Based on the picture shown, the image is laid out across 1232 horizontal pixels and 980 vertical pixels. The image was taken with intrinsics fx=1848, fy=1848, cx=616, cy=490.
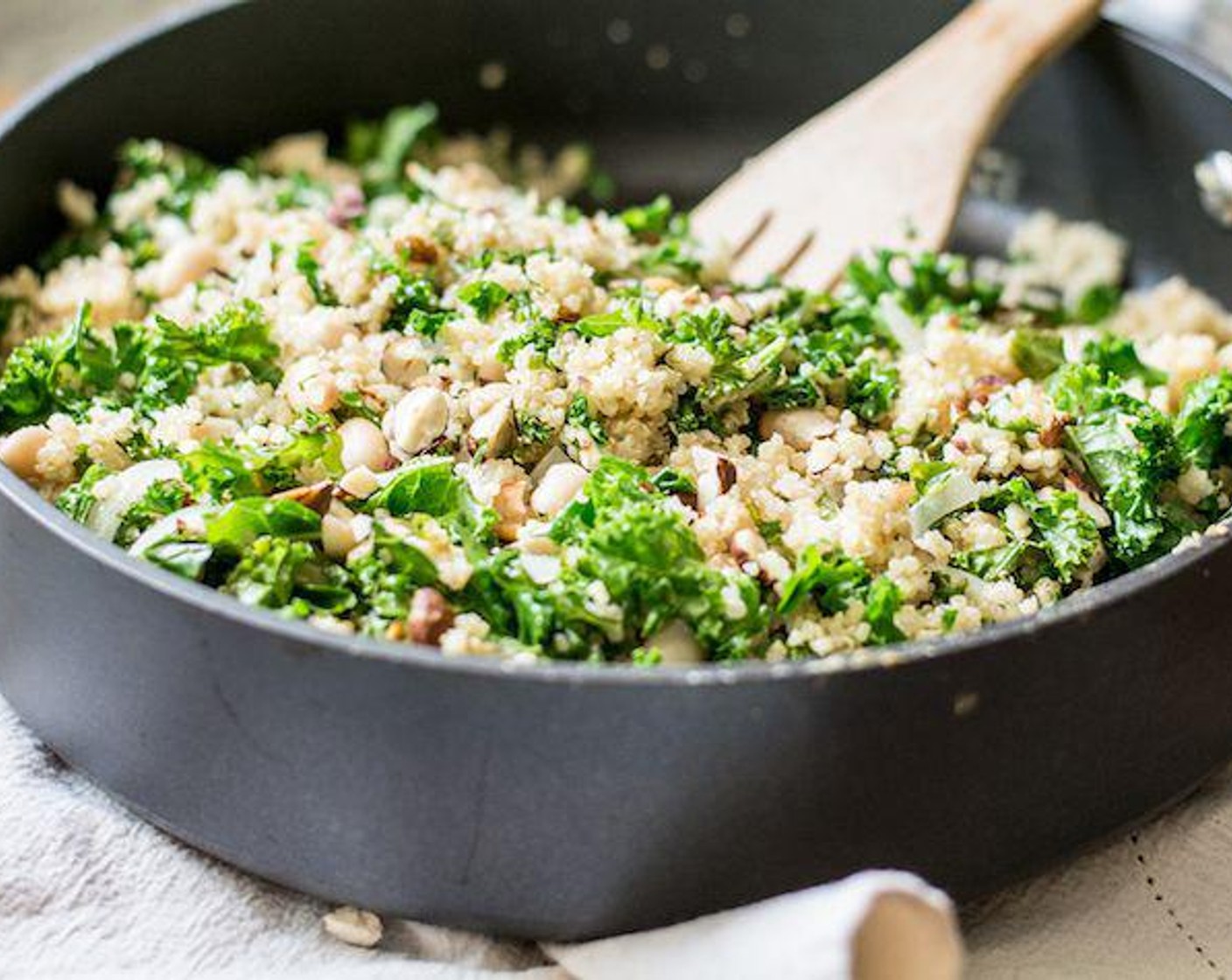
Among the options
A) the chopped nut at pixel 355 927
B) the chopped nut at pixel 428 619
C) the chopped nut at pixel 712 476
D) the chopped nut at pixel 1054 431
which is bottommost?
the chopped nut at pixel 355 927

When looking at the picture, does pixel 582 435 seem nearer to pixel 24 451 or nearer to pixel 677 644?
pixel 677 644

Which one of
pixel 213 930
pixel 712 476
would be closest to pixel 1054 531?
pixel 712 476

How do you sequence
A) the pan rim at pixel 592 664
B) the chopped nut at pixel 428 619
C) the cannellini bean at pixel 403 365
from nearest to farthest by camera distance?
1. the pan rim at pixel 592 664
2. the chopped nut at pixel 428 619
3. the cannellini bean at pixel 403 365

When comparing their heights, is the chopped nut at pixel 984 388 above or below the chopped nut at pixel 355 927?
above

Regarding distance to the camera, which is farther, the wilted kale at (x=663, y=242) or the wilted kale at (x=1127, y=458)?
the wilted kale at (x=663, y=242)

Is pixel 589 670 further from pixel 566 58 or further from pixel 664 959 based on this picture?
pixel 566 58

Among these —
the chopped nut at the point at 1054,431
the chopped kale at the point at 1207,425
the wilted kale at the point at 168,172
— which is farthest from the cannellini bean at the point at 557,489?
the wilted kale at the point at 168,172

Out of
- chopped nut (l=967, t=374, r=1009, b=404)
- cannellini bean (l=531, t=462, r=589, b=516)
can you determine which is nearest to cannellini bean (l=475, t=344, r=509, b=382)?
cannellini bean (l=531, t=462, r=589, b=516)

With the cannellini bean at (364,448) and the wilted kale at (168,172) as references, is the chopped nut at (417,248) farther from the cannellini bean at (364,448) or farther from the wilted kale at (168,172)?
the wilted kale at (168,172)
